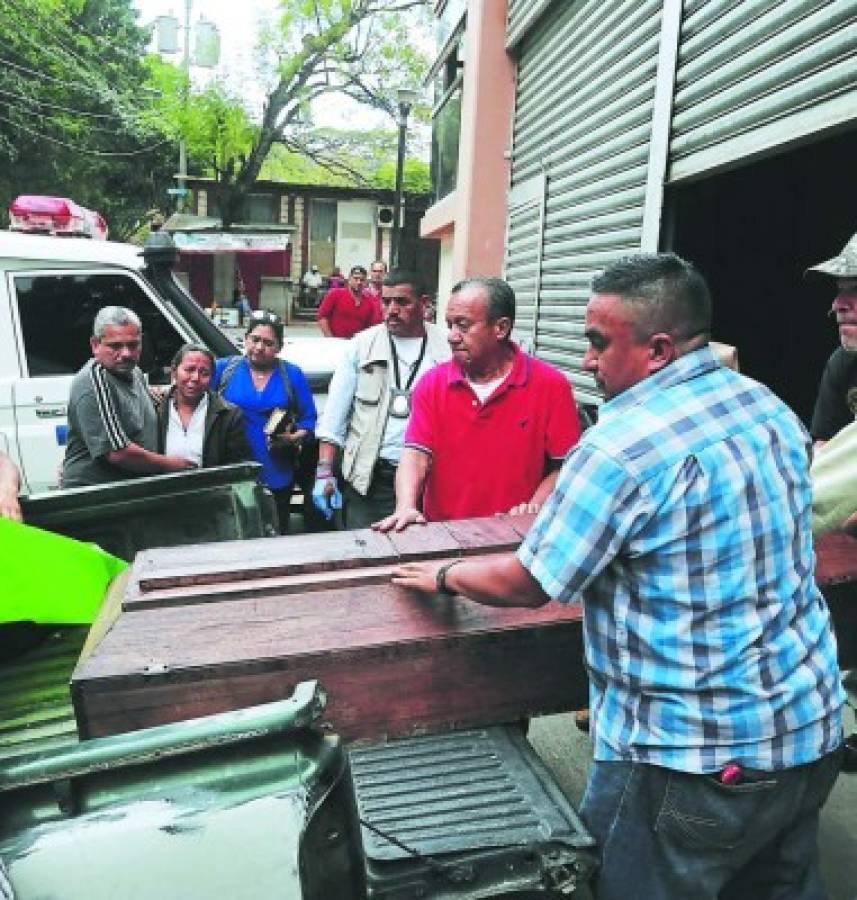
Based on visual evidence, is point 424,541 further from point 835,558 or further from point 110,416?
point 110,416

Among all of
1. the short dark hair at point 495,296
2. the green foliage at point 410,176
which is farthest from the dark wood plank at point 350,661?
the green foliage at point 410,176

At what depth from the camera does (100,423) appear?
13.0ft

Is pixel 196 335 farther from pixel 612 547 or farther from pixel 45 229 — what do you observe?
pixel 612 547

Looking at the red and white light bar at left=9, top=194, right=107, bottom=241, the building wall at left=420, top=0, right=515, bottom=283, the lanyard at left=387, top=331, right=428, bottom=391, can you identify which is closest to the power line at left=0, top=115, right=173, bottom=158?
the red and white light bar at left=9, top=194, right=107, bottom=241

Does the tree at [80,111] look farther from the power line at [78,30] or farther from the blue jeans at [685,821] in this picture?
the blue jeans at [685,821]

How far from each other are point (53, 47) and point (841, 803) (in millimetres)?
27189

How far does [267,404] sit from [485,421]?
2.10 metres

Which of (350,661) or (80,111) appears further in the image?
(80,111)

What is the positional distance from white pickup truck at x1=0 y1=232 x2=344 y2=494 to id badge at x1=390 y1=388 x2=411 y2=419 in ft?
6.00

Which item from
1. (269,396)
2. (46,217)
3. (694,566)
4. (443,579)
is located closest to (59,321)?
(269,396)

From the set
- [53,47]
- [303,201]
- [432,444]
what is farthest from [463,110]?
[303,201]

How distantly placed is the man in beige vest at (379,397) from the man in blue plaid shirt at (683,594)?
7.75 feet

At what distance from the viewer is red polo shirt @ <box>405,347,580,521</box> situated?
10.5 feet

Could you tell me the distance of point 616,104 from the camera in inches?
216
